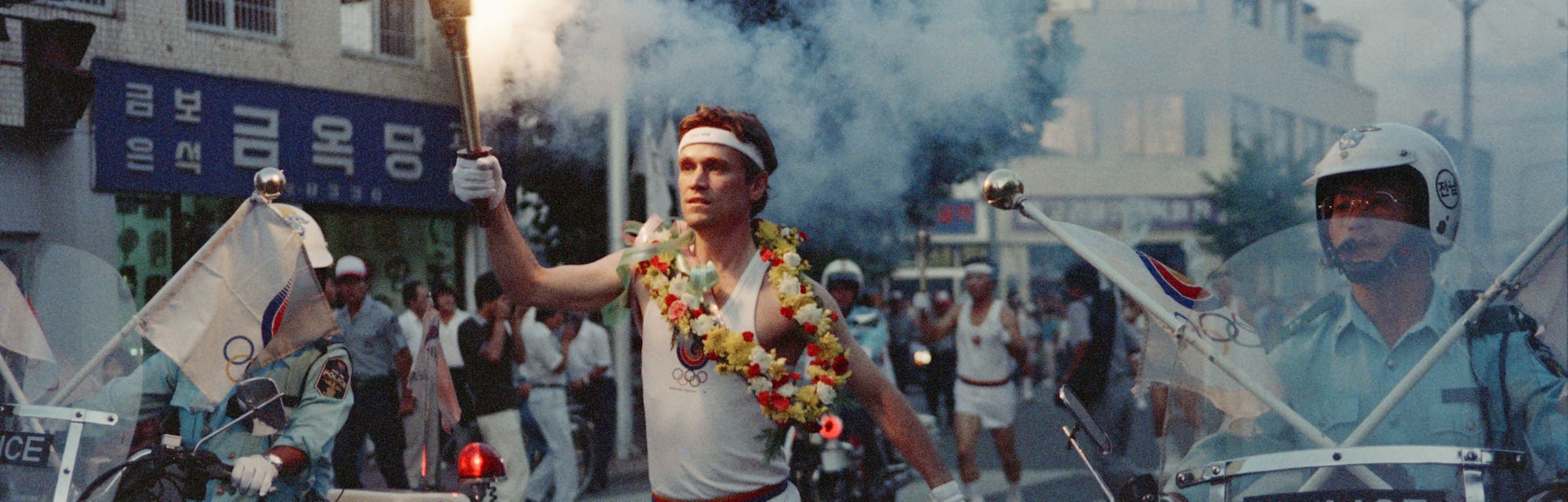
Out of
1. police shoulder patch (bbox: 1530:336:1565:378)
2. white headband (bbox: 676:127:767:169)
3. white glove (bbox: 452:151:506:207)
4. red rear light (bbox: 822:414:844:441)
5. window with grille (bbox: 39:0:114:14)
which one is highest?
window with grille (bbox: 39:0:114:14)

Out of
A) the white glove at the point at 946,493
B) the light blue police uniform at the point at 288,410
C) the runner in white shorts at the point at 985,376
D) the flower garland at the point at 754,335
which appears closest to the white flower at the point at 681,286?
the flower garland at the point at 754,335

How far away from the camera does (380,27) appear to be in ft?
26.2

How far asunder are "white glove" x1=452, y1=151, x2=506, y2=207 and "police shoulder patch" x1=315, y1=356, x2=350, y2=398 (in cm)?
140

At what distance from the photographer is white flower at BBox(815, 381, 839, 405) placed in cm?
421

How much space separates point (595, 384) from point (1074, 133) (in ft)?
87.1

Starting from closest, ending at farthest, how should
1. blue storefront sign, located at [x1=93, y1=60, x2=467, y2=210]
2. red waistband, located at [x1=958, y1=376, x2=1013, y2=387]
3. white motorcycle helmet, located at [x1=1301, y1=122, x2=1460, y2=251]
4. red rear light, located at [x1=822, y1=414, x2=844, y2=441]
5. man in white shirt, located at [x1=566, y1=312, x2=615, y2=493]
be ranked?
white motorcycle helmet, located at [x1=1301, y1=122, x2=1460, y2=251] < red rear light, located at [x1=822, y1=414, x2=844, y2=441] < blue storefront sign, located at [x1=93, y1=60, x2=467, y2=210] < red waistband, located at [x1=958, y1=376, x2=1013, y2=387] < man in white shirt, located at [x1=566, y1=312, x2=615, y2=493]

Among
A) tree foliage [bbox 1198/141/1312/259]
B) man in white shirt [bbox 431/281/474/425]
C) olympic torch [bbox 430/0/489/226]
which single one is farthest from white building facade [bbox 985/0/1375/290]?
olympic torch [bbox 430/0/489/226]

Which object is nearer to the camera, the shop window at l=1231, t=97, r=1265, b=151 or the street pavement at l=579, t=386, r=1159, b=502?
the street pavement at l=579, t=386, r=1159, b=502

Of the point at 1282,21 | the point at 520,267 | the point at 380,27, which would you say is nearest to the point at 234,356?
the point at 520,267

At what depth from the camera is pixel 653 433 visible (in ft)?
13.8

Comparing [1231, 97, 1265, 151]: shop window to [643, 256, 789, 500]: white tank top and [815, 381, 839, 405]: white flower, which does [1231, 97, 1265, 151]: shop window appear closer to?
[815, 381, 839, 405]: white flower

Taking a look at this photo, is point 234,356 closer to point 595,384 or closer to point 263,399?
point 263,399

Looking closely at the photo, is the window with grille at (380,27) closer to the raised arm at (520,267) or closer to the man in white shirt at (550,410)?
the man in white shirt at (550,410)

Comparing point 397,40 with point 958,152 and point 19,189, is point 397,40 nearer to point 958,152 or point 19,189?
point 19,189
